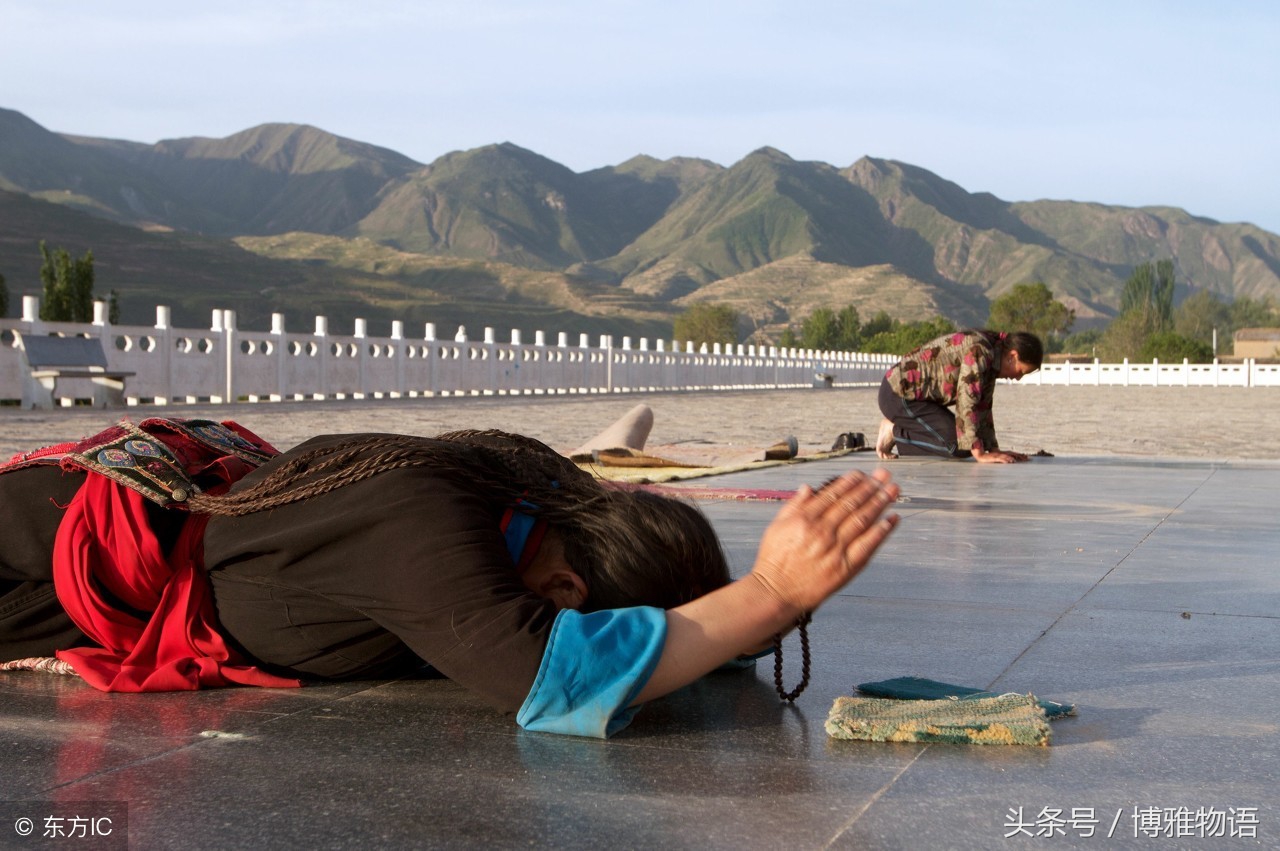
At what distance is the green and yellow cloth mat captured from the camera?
2.28 metres

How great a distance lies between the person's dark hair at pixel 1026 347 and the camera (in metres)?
9.45

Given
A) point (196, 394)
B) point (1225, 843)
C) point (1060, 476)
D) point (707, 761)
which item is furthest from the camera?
point (196, 394)

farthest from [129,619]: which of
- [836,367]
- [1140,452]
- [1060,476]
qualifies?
[836,367]

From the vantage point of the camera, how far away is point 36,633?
2.72 m

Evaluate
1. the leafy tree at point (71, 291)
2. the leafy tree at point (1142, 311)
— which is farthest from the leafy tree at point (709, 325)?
the leafy tree at point (71, 291)

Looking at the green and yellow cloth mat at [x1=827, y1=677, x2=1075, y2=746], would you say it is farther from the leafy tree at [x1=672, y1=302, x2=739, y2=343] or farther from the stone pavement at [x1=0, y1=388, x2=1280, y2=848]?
the leafy tree at [x1=672, y1=302, x2=739, y2=343]

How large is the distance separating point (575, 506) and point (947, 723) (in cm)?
71

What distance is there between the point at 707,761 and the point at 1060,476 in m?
6.95

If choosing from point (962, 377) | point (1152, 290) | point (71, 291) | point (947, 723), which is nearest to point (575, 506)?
point (947, 723)

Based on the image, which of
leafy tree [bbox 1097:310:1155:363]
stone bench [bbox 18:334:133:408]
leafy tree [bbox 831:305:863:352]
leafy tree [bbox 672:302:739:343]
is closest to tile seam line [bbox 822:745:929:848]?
stone bench [bbox 18:334:133:408]

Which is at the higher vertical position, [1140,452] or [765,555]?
[765,555]

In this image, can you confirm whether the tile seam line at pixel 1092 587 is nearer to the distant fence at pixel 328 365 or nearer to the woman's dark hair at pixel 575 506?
the woman's dark hair at pixel 575 506

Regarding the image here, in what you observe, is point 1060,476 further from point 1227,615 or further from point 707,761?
point 707,761

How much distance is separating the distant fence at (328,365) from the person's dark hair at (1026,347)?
1387cm
